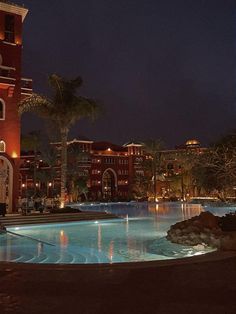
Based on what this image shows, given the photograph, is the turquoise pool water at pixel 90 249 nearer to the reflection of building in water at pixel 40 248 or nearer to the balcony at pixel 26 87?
the reflection of building in water at pixel 40 248

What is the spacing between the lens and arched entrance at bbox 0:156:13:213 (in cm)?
2875

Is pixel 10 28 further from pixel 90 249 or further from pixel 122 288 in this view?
pixel 122 288

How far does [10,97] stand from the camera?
29359 mm

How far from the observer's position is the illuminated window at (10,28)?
30.2m

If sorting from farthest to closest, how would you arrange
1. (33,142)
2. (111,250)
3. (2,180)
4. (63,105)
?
1. (33,142)
2. (63,105)
3. (2,180)
4. (111,250)

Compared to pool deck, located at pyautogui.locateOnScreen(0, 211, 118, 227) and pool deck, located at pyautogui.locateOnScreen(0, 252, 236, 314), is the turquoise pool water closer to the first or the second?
pool deck, located at pyautogui.locateOnScreen(0, 252, 236, 314)

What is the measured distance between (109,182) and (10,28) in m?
61.6

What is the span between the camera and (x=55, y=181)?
72.9 meters

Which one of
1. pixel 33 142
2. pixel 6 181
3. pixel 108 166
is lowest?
pixel 6 181

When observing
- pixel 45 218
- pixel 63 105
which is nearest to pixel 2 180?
pixel 45 218

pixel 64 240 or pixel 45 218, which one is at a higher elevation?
pixel 45 218

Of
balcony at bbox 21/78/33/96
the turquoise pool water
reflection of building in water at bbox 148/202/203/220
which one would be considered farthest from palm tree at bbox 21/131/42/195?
the turquoise pool water

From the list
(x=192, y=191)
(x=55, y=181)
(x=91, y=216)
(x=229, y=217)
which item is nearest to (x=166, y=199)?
(x=192, y=191)

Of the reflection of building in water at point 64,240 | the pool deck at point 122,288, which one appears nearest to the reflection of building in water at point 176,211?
the reflection of building in water at point 64,240
